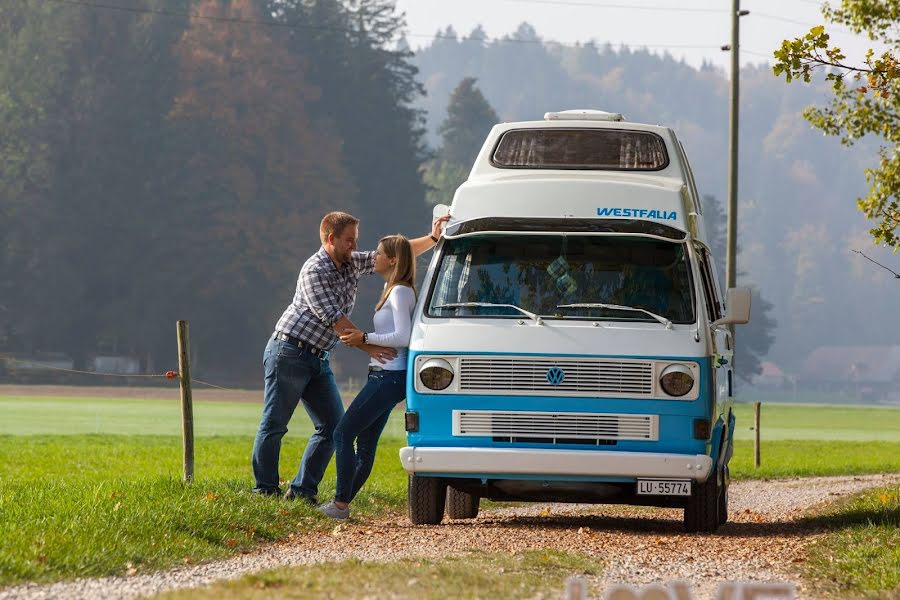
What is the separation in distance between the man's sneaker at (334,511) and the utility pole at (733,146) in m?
15.4

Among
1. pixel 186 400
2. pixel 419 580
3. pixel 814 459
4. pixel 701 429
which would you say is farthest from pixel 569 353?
pixel 814 459

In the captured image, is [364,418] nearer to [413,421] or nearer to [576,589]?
[413,421]

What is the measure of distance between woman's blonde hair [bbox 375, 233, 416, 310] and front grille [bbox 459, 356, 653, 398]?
914mm

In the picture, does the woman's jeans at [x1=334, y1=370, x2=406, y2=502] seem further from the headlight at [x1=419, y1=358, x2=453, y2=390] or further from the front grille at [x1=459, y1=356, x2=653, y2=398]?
the front grille at [x1=459, y1=356, x2=653, y2=398]

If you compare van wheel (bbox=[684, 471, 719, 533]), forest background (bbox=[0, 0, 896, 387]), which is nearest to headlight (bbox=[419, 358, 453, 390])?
van wheel (bbox=[684, 471, 719, 533])

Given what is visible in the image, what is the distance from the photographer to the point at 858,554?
10148mm

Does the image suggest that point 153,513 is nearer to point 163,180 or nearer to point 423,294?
point 423,294

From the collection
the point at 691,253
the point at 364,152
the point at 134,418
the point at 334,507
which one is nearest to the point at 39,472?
the point at 334,507

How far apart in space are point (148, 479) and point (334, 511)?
2.28 m

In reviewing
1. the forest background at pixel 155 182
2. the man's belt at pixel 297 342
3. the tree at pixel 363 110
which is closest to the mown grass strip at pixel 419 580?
the man's belt at pixel 297 342

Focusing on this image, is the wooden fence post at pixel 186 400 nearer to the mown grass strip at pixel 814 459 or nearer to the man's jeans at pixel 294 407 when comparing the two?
the man's jeans at pixel 294 407

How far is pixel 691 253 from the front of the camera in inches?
454

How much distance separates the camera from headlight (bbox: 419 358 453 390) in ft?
36.3

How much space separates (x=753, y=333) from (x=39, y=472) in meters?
117
